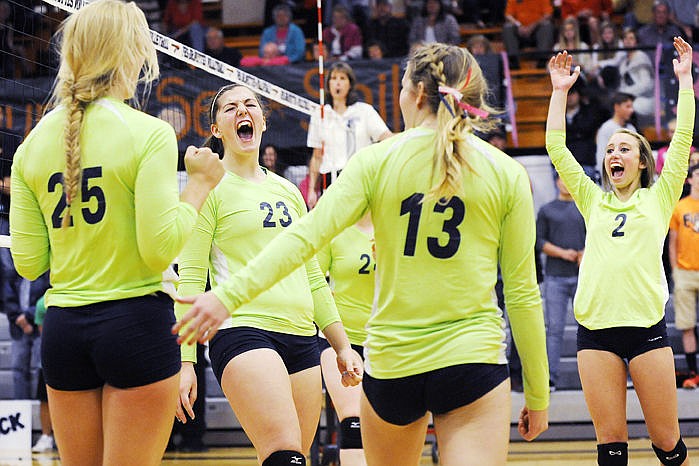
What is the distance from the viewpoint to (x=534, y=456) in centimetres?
798

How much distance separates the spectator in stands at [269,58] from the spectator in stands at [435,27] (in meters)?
1.64

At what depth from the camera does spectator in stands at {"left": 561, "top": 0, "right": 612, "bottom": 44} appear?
460 inches

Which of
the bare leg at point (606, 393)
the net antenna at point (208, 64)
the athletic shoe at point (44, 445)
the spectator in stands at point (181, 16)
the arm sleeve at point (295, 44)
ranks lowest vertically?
the athletic shoe at point (44, 445)

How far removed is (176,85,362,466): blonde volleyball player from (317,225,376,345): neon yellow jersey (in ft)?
2.68

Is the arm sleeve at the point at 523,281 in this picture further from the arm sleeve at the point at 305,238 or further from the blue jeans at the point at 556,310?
the blue jeans at the point at 556,310

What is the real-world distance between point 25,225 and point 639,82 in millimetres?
8349

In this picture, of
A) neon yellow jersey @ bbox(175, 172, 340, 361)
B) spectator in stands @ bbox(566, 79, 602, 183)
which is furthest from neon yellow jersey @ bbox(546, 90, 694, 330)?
spectator in stands @ bbox(566, 79, 602, 183)

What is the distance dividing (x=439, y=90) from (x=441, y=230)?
43 cm

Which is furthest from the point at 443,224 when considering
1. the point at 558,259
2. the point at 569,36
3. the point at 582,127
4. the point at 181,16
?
the point at 181,16

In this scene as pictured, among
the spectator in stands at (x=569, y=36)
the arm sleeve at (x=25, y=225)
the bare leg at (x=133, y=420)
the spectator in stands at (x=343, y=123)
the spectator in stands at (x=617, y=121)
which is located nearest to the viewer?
the bare leg at (x=133, y=420)

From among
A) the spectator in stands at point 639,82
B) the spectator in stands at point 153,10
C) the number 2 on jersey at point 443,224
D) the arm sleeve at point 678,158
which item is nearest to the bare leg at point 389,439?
the number 2 on jersey at point 443,224

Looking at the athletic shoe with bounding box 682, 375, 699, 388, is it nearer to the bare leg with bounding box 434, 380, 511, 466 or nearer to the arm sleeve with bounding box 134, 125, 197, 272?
the bare leg with bounding box 434, 380, 511, 466

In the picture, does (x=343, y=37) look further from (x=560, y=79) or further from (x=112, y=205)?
(x=112, y=205)

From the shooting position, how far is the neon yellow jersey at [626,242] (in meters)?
5.09
